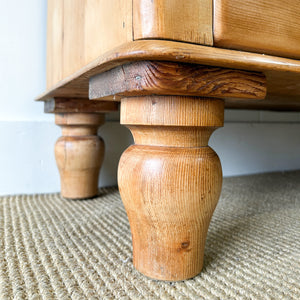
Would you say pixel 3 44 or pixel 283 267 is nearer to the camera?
pixel 283 267

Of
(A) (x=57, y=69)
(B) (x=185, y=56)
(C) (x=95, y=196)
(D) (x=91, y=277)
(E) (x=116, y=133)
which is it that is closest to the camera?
(B) (x=185, y=56)

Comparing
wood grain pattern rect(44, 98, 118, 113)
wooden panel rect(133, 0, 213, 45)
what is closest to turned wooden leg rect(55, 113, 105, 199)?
wood grain pattern rect(44, 98, 118, 113)

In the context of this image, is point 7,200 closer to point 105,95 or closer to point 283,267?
point 105,95

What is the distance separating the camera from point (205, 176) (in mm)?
344

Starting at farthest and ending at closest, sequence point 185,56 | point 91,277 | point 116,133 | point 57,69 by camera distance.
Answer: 1. point 116,133
2. point 57,69
3. point 91,277
4. point 185,56

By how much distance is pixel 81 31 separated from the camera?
1.60 feet

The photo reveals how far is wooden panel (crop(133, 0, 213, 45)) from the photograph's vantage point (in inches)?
11.4

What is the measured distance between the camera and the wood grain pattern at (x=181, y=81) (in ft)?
0.97

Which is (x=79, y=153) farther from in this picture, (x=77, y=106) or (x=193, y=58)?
(x=193, y=58)

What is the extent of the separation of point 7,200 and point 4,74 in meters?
0.33

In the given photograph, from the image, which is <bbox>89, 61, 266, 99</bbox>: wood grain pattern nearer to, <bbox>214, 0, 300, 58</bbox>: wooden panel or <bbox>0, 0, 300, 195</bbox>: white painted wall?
<bbox>214, 0, 300, 58</bbox>: wooden panel

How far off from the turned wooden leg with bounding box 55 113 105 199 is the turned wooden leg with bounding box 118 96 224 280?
40 cm

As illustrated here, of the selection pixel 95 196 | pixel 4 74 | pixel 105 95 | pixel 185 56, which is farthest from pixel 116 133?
pixel 185 56

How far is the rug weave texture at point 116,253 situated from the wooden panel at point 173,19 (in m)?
0.27
